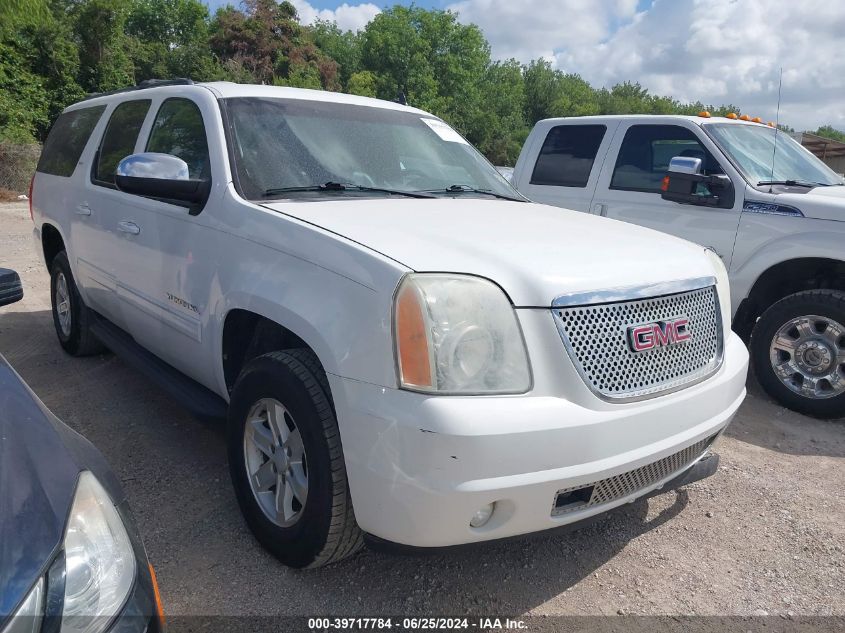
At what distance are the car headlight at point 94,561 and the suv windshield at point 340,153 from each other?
1.60 metres

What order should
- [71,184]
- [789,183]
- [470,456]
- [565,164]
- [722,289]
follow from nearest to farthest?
1. [470,456]
2. [722,289]
3. [71,184]
4. [789,183]
5. [565,164]

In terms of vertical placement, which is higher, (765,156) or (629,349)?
(765,156)

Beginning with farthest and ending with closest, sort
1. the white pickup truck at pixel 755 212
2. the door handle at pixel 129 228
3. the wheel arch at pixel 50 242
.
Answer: the wheel arch at pixel 50 242 < the white pickup truck at pixel 755 212 < the door handle at pixel 129 228

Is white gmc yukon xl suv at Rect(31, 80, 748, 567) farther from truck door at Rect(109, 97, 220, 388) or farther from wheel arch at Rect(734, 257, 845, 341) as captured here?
wheel arch at Rect(734, 257, 845, 341)

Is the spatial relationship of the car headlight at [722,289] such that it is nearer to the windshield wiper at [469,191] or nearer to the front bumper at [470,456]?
the front bumper at [470,456]

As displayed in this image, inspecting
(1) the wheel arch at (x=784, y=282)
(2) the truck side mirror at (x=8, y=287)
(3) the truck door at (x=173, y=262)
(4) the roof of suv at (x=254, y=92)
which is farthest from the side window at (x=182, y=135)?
(1) the wheel arch at (x=784, y=282)

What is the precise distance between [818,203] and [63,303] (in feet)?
17.9

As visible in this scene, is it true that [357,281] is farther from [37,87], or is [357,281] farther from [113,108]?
[37,87]

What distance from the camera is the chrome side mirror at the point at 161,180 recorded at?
286 centimetres

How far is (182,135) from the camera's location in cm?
336

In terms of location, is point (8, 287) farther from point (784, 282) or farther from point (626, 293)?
point (784, 282)

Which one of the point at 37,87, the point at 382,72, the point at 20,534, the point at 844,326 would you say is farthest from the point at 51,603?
the point at 382,72

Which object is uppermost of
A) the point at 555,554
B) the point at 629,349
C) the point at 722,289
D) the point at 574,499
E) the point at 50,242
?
the point at 722,289

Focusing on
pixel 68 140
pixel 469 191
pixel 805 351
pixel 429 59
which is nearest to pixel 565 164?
pixel 805 351
